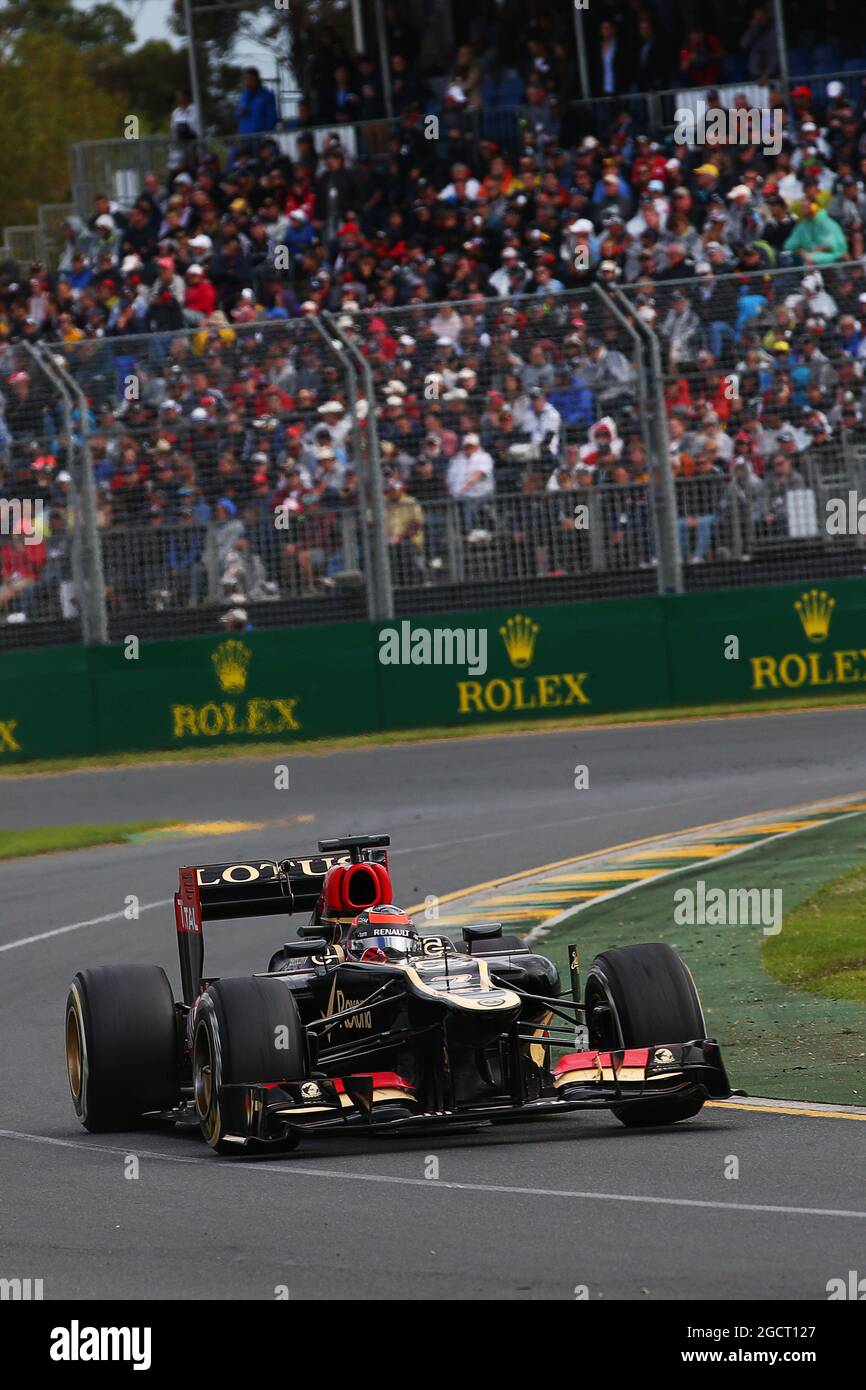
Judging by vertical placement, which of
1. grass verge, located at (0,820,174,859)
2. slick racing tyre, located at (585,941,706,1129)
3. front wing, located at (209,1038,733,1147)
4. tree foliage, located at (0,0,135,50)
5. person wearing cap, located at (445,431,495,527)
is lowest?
grass verge, located at (0,820,174,859)

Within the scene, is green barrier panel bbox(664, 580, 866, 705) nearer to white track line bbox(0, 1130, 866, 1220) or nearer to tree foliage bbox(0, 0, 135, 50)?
white track line bbox(0, 1130, 866, 1220)

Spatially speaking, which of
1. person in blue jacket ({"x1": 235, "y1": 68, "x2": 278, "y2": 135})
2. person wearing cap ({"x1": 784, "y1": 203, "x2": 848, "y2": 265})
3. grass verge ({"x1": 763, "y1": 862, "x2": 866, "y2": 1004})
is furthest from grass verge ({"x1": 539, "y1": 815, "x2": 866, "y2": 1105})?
person in blue jacket ({"x1": 235, "y1": 68, "x2": 278, "y2": 135})

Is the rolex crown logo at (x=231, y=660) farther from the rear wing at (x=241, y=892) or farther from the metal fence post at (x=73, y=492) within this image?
the rear wing at (x=241, y=892)

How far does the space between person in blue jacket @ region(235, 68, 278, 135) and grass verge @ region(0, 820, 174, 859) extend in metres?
14.0

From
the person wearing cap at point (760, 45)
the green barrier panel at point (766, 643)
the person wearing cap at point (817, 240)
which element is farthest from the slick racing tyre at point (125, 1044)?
the person wearing cap at point (760, 45)

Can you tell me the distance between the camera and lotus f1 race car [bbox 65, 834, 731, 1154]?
8.83 metres

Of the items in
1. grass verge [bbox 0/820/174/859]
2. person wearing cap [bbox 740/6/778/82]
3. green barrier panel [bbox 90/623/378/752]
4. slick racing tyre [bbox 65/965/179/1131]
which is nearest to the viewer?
slick racing tyre [bbox 65/965/179/1131]

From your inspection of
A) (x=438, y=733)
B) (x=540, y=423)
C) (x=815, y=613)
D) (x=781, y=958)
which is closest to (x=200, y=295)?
(x=540, y=423)

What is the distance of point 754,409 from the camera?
2330 centimetres

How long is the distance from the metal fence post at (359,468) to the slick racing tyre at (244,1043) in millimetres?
14978

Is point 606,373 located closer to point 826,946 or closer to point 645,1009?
point 826,946

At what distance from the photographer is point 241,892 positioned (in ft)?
34.6

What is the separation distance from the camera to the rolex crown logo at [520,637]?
2402 centimetres

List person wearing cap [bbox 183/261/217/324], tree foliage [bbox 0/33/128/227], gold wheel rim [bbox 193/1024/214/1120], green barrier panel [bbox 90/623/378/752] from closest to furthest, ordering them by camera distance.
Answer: gold wheel rim [bbox 193/1024/214/1120]
green barrier panel [bbox 90/623/378/752]
person wearing cap [bbox 183/261/217/324]
tree foliage [bbox 0/33/128/227]
